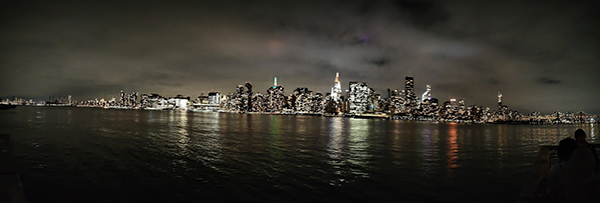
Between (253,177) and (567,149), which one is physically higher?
(567,149)

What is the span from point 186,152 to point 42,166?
→ 24.8 feet

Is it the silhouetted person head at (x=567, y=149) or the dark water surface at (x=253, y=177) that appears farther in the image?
the dark water surface at (x=253, y=177)

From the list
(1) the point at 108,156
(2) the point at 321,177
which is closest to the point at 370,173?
(2) the point at 321,177

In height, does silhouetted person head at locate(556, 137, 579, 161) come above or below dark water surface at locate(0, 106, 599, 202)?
above

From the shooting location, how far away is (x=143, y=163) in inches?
610

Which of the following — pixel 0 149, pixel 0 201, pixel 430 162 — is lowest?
pixel 430 162

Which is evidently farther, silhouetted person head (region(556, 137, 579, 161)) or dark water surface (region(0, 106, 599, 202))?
dark water surface (region(0, 106, 599, 202))

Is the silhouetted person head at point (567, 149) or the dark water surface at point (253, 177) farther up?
the silhouetted person head at point (567, 149)

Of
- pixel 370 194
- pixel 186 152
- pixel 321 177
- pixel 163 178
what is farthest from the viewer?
Answer: pixel 186 152

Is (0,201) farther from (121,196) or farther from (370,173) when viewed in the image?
(370,173)

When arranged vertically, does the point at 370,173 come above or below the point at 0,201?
below

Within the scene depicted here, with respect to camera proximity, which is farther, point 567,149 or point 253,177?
point 253,177

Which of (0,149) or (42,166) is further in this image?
(42,166)

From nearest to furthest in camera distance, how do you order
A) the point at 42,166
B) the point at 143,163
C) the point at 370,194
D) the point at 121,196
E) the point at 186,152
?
the point at 121,196, the point at 370,194, the point at 42,166, the point at 143,163, the point at 186,152
